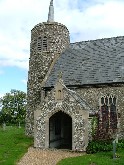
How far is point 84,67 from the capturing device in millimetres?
26891

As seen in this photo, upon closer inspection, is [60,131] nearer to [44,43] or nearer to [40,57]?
[40,57]

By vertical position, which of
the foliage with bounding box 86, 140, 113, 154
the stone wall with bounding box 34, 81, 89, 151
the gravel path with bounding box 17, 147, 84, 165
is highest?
the stone wall with bounding box 34, 81, 89, 151

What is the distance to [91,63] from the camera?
27.1 m

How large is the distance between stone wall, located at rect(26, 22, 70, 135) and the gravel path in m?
7.26

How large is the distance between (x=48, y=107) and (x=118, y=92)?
6.16 meters

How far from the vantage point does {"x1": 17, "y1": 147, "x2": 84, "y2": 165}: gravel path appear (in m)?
17.1

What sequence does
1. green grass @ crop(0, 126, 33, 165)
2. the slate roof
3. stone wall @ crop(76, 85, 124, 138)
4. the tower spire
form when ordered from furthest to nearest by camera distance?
Answer: the tower spire → the slate roof → stone wall @ crop(76, 85, 124, 138) → green grass @ crop(0, 126, 33, 165)

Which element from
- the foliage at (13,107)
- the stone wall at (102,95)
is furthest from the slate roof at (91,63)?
the foliage at (13,107)

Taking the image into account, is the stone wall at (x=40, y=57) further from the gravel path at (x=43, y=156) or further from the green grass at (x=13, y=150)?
the gravel path at (x=43, y=156)

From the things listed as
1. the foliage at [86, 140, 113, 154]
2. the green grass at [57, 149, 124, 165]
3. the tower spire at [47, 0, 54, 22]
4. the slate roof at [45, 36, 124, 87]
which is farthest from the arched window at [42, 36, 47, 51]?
the green grass at [57, 149, 124, 165]

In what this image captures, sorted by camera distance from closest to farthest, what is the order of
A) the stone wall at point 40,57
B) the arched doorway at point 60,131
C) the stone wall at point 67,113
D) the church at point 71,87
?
the stone wall at point 67,113 < the church at point 71,87 < the arched doorway at point 60,131 < the stone wall at point 40,57

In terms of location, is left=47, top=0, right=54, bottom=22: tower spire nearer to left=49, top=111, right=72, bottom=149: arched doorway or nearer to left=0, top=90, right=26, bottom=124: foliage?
left=49, top=111, right=72, bottom=149: arched doorway

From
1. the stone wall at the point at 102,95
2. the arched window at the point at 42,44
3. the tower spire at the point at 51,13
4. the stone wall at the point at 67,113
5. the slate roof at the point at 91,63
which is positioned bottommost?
the stone wall at the point at 67,113

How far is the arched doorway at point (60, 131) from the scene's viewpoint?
2400 cm
